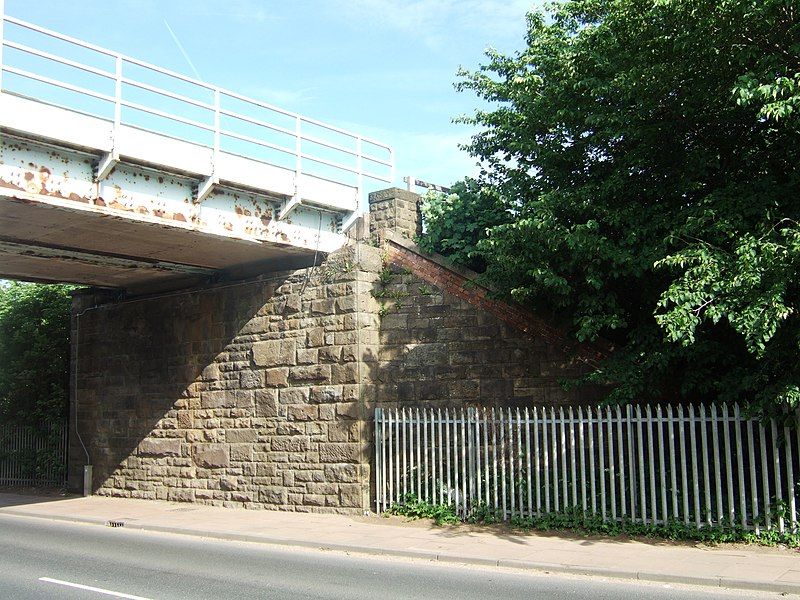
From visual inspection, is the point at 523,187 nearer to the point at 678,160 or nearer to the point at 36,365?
the point at 678,160

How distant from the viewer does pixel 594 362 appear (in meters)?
12.5

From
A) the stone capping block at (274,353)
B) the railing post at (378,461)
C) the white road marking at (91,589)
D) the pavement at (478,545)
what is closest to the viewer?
the white road marking at (91,589)

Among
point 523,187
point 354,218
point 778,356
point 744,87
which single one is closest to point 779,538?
point 778,356

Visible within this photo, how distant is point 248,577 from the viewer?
8.88 m

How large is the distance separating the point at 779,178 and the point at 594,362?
3.79 metres

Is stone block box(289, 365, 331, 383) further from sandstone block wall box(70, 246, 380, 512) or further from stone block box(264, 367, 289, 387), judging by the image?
stone block box(264, 367, 289, 387)

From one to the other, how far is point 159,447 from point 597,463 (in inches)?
384

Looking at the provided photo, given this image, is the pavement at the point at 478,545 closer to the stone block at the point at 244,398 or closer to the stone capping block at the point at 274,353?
the stone block at the point at 244,398

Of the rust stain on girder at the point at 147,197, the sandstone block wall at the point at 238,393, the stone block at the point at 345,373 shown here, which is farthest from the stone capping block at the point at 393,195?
the stone block at the point at 345,373

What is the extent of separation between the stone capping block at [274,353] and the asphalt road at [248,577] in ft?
13.9

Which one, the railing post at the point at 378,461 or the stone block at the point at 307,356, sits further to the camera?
the stone block at the point at 307,356

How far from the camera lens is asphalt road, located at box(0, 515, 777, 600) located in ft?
25.9

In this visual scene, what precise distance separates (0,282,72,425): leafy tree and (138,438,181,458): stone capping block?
15.8 ft

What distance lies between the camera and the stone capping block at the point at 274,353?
49.9ft
